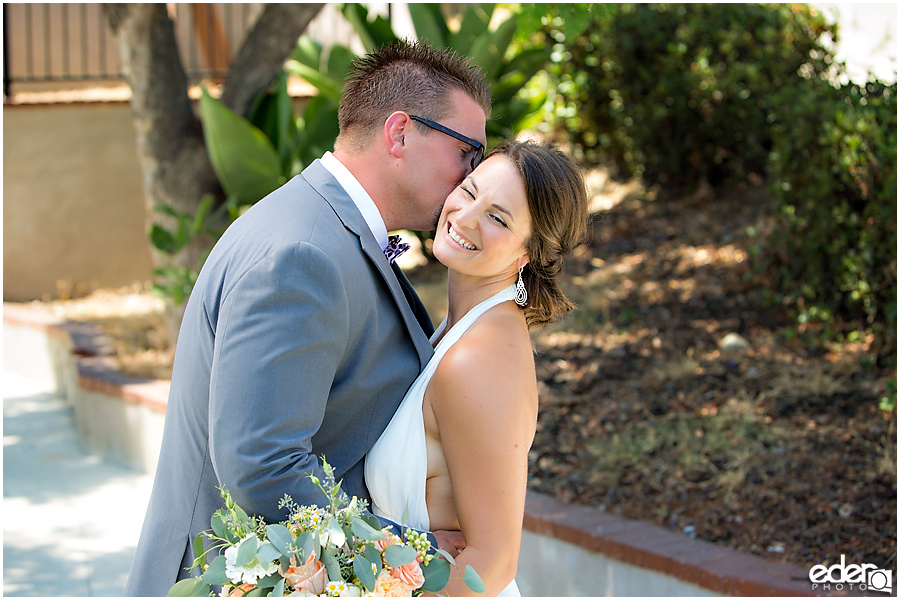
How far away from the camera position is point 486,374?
2.12m

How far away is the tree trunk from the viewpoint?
6.48m

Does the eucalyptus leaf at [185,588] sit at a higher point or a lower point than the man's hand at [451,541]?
lower

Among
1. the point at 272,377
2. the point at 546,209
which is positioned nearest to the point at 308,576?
the point at 272,377

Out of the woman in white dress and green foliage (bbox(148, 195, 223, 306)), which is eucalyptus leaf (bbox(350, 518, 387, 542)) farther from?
green foliage (bbox(148, 195, 223, 306))

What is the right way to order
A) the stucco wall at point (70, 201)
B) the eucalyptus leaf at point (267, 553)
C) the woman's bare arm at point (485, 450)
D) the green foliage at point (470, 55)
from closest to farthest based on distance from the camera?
the eucalyptus leaf at point (267, 553), the woman's bare arm at point (485, 450), the green foliage at point (470, 55), the stucco wall at point (70, 201)

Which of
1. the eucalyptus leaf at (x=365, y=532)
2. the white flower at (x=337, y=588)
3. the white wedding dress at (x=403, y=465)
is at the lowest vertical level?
the white flower at (x=337, y=588)

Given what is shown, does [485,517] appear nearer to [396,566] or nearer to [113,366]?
[396,566]

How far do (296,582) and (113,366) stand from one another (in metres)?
5.69

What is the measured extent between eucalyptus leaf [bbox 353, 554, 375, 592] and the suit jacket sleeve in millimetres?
213

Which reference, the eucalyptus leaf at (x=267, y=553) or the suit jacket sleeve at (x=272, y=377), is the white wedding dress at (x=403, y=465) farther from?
the eucalyptus leaf at (x=267, y=553)

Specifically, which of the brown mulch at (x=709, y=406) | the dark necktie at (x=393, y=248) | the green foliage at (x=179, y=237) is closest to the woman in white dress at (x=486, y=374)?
the dark necktie at (x=393, y=248)

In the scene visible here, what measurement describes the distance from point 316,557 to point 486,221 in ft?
3.26

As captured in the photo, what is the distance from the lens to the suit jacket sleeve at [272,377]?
180cm

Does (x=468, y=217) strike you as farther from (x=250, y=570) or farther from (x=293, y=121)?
(x=293, y=121)
